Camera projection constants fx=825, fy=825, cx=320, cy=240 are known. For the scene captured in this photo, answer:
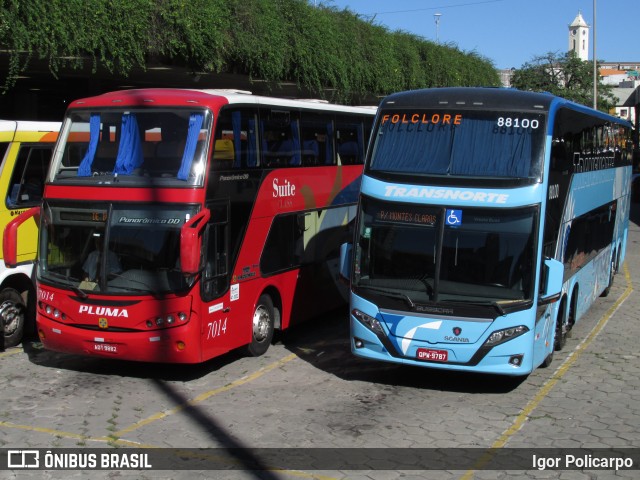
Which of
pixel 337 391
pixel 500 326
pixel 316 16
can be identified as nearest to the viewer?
pixel 500 326

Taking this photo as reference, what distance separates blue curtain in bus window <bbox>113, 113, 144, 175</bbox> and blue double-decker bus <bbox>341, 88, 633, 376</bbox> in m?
2.87

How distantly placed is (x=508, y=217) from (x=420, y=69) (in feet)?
80.4

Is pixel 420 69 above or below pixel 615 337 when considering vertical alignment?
above

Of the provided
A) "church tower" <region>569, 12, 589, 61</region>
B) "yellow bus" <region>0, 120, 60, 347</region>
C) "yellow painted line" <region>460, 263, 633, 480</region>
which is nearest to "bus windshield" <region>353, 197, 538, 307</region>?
"yellow painted line" <region>460, 263, 633, 480</region>

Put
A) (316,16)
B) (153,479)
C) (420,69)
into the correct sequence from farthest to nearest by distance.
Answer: (420,69), (316,16), (153,479)

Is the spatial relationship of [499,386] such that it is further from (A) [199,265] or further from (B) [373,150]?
(A) [199,265]

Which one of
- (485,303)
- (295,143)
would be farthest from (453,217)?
(295,143)

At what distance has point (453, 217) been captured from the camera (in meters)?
9.53

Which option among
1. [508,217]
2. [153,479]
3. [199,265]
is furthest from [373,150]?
[153,479]

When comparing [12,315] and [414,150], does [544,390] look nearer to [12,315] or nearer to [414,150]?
[414,150]

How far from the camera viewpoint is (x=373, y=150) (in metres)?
10.3

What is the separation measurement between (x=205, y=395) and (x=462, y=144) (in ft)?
14.2

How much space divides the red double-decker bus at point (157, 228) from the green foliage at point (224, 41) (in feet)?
15.0

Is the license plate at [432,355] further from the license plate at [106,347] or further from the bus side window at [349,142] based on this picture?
the bus side window at [349,142]
